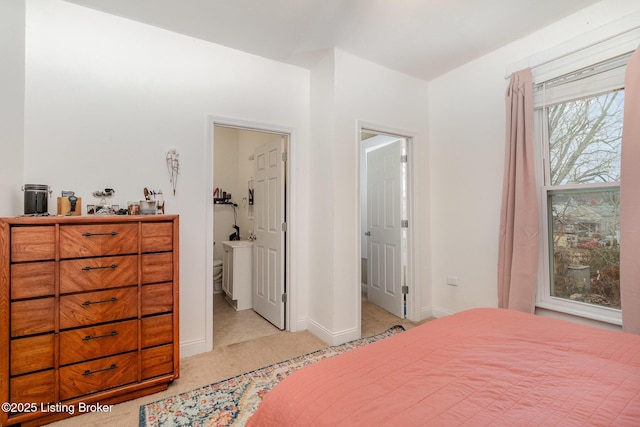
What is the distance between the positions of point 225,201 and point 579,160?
4220mm

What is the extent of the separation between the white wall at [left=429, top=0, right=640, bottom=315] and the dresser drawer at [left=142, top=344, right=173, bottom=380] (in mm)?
2696

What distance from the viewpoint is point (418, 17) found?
2223 mm

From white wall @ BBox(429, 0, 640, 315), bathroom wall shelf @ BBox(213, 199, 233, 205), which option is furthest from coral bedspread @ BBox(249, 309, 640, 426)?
bathroom wall shelf @ BBox(213, 199, 233, 205)

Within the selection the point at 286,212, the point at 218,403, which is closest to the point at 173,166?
the point at 286,212

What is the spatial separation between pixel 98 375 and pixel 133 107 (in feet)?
6.18

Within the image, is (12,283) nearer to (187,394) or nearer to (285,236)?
(187,394)

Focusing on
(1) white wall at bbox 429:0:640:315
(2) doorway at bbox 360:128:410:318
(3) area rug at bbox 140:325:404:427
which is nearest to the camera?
(3) area rug at bbox 140:325:404:427

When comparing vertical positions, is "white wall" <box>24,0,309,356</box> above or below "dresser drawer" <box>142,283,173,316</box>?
above

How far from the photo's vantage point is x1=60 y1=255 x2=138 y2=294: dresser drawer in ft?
5.54

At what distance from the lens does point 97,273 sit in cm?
177

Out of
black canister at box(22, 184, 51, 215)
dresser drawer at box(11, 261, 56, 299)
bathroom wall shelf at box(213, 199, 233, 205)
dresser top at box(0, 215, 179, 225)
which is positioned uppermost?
bathroom wall shelf at box(213, 199, 233, 205)

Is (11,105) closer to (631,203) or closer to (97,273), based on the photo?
(97,273)

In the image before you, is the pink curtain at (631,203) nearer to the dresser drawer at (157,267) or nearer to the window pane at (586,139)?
→ the window pane at (586,139)

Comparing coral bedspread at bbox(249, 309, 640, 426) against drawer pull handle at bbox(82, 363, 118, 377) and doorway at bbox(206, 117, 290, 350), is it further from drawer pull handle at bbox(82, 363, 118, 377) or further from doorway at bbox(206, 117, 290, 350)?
doorway at bbox(206, 117, 290, 350)
